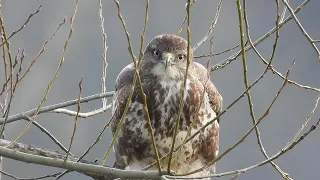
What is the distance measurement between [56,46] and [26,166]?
12.7 feet

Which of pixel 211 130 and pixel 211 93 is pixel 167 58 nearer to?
pixel 211 93

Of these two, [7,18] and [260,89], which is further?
[7,18]

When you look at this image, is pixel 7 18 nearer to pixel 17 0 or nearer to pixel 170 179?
pixel 17 0

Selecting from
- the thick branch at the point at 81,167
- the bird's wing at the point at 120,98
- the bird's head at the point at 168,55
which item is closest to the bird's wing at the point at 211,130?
the bird's head at the point at 168,55

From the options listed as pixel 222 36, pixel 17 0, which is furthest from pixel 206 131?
pixel 17 0

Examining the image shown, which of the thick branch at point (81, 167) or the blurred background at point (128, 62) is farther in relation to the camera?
the blurred background at point (128, 62)

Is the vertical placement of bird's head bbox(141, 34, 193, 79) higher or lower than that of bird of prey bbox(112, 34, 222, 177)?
higher

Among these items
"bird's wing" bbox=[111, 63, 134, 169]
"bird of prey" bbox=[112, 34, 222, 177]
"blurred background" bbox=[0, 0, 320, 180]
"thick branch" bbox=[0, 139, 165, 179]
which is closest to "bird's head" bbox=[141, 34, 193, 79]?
"bird of prey" bbox=[112, 34, 222, 177]

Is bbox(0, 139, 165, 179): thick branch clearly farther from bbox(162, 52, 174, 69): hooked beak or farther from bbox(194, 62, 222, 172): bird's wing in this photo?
bbox(194, 62, 222, 172): bird's wing

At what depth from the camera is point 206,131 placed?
5660mm

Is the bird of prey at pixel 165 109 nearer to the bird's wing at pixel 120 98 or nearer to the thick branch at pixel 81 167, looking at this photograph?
the bird's wing at pixel 120 98

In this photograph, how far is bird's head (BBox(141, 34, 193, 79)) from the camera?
5.54 metres

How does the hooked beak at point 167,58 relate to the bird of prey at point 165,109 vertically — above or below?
above

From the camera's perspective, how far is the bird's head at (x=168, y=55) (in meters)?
5.54
